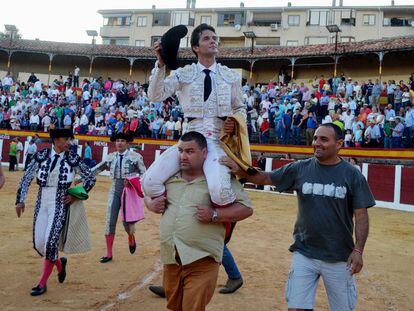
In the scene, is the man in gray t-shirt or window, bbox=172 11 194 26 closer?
the man in gray t-shirt

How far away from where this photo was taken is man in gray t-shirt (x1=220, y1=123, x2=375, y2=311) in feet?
9.55

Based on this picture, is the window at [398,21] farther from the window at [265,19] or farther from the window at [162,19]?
the window at [162,19]

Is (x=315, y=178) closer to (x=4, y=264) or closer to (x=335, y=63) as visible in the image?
(x=4, y=264)

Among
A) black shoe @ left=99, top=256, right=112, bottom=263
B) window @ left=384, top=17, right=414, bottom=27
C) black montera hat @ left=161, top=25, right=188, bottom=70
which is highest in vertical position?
window @ left=384, top=17, right=414, bottom=27

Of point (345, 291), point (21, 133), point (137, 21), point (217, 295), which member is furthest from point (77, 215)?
point (137, 21)

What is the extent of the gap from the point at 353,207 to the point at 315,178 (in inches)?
11.4

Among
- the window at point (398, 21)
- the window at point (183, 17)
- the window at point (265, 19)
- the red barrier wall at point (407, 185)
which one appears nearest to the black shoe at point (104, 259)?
the red barrier wall at point (407, 185)

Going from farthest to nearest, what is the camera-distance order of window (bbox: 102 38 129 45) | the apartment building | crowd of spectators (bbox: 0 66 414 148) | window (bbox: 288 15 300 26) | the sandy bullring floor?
window (bbox: 102 38 129 45) < window (bbox: 288 15 300 26) < the apartment building < crowd of spectators (bbox: 0 66 414 148) < the sandy bullring floor

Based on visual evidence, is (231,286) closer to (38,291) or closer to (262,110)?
(38,291)

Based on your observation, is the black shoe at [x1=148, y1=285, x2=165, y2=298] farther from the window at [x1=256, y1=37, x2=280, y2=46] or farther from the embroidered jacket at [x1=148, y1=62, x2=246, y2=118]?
the window at [x1=256, y1=37, x2=280, y2=46]

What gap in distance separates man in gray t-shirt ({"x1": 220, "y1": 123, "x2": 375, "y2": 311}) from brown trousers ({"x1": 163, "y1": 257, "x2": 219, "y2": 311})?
56 centimetres

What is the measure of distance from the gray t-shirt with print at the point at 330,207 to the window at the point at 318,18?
120 feet

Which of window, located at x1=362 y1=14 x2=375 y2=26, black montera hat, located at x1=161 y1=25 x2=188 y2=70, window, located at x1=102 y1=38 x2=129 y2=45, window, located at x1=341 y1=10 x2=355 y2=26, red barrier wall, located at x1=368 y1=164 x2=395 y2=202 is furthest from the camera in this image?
window, located at x1=102 y1=38 x2=129 y2=45

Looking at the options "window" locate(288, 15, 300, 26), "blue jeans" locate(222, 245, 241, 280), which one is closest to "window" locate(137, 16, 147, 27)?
"window" locate(288, 15, 300, 26)
